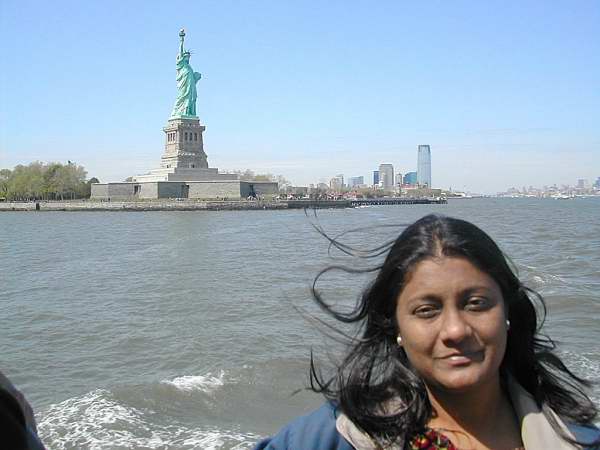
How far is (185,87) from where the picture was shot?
64250mm

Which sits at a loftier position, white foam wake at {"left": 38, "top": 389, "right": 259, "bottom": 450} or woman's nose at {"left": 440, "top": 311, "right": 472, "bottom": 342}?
woman's nose at {"left": 440, "top": 311, "right": 472, "bottom": 342}

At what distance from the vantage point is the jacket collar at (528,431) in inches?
58.7

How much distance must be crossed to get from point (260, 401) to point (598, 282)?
10.6 m

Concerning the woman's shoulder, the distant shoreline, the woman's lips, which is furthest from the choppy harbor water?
the distant shoreline

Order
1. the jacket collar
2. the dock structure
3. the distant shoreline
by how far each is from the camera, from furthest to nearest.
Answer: the dock structure, the distant shoreline, the jacket collar

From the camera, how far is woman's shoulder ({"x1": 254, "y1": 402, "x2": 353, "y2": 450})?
151 centimetres

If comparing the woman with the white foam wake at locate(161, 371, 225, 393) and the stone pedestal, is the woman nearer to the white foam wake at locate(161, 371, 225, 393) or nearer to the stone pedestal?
the white foam wake at locate(161, 371, 225, 393)

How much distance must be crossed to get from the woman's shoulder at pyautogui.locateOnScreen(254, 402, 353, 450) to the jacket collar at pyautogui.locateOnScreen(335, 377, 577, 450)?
0.06 feet

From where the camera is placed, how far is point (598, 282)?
47.9 feet

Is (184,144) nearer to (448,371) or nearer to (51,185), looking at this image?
(51,185)

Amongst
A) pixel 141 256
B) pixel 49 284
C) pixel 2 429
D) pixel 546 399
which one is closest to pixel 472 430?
pixel 546 399

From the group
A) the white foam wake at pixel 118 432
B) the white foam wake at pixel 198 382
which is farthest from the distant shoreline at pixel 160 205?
the white foam wake at pixel 118 432

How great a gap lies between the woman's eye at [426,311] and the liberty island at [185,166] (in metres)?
61.4

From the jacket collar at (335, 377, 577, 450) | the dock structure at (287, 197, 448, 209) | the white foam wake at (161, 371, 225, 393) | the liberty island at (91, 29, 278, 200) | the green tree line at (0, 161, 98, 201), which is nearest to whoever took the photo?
the jacket collar at (335, 377, 577, 450)
